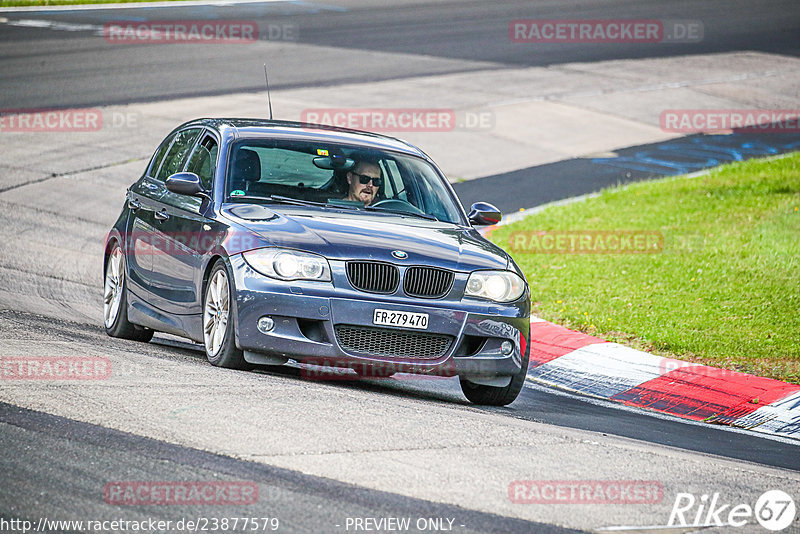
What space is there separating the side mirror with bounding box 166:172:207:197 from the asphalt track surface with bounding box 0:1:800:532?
113cm

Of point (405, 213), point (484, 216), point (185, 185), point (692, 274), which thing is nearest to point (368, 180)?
point (405, 213)

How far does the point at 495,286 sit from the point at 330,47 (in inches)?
870

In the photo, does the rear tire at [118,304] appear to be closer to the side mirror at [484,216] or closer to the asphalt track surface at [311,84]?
the asphalt track surface at [311,84]

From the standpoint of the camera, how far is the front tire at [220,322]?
771 centimetres

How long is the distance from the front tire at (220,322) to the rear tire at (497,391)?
1.59m

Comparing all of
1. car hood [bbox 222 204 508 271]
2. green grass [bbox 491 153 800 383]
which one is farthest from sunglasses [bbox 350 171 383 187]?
green grass [bbox 491 153 800 383]

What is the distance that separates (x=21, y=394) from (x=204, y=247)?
210 centimetres

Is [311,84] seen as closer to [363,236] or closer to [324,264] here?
[363,236]

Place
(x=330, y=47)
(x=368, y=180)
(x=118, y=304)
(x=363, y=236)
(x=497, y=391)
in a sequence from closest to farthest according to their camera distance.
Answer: (x=363, y=236)
(x=497, y=391)
(x=368, y=180)
(x=118, y=304)
(x=330, y=47)

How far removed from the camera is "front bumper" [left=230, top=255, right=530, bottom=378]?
749 centimetres

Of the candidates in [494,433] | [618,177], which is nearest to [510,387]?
[494,433]

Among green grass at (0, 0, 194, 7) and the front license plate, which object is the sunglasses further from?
green grass at (0, 0, 194, 7)

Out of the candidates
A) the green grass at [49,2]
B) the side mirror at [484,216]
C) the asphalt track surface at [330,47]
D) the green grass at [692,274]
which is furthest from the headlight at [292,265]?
the green grass at [49,2]

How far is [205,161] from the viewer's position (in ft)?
29.9
